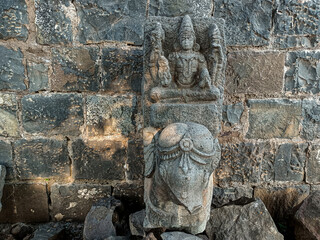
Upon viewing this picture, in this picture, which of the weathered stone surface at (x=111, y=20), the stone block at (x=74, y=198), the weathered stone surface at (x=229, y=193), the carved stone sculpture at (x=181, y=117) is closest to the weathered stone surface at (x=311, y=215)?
the weathered stone surface at (x=229, y=193)

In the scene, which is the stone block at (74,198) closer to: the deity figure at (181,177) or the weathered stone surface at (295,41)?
the deity figure at (181,177)

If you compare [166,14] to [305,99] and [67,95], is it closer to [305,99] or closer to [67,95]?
A: [67,95]

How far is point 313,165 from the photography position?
2.51 meters

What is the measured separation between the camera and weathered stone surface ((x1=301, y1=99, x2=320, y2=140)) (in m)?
2.44

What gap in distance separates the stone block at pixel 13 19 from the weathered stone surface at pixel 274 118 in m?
2.46

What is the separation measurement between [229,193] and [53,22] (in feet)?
8.54

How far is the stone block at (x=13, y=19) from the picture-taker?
2.21 meters

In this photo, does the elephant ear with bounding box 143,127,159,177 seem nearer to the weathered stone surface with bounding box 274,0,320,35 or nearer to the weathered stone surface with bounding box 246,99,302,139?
the weathered stone surface with bounding box 246,99,302,139

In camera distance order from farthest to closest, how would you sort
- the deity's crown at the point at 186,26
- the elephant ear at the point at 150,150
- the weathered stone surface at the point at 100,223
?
the weathered stone surface at the point at 100,223 < the deity's crown at the point at 186,26 < the elephant ear at the point at 150,150

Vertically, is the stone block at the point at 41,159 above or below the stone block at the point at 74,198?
above

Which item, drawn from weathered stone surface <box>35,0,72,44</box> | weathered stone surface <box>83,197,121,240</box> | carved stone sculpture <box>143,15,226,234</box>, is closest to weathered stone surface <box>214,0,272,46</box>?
carved stone sculpture <box>143,15,226,234</box>

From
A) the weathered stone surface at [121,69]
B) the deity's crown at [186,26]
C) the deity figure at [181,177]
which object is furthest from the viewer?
the weathered stone surface at [121,69]

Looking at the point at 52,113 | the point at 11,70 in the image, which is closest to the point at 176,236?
the point at 52,113

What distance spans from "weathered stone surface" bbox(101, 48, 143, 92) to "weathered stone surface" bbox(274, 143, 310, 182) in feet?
5.66
